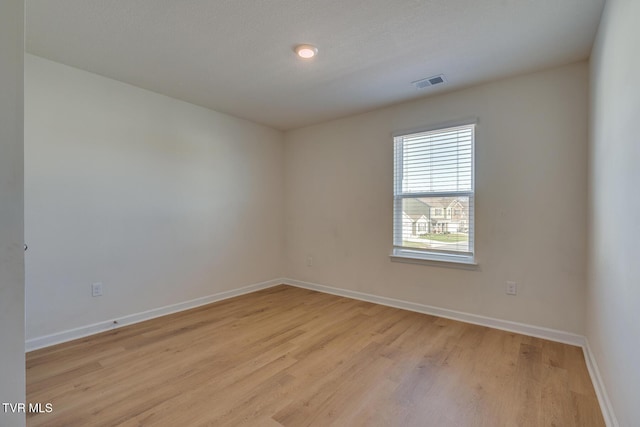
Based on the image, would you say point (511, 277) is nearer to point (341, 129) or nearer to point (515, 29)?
point (515, 29)

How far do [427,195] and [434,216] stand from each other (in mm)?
246

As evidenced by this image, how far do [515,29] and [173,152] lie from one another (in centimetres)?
332

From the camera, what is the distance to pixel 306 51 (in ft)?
7.62

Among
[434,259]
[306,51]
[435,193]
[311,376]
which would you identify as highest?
[306,51]

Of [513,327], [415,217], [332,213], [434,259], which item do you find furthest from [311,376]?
[332,213]

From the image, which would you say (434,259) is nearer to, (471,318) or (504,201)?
(471,318)

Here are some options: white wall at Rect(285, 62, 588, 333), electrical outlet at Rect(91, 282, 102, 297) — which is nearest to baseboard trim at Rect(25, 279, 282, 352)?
electrical outlet at Rect(91, 282, 102, 297)

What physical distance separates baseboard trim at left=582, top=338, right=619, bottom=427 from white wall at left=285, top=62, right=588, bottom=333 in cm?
37

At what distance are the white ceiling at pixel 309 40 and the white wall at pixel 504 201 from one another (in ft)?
0.97

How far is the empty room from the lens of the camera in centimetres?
164

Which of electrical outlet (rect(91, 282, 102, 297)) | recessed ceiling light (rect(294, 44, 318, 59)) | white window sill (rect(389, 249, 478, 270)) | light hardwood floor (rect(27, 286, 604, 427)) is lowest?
light hardwood floor (rect(27, 286, 604, 427))

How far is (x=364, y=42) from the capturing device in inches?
87.4

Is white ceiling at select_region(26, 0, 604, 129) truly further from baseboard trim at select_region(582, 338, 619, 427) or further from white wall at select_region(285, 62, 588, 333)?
baseboard trim at select_region(582, 338, 619, 427)

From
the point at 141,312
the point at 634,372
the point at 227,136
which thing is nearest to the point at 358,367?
the point at 634,372
